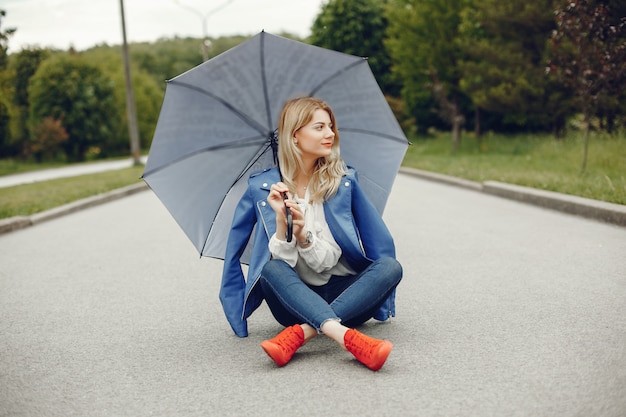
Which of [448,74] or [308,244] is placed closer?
[308,244]

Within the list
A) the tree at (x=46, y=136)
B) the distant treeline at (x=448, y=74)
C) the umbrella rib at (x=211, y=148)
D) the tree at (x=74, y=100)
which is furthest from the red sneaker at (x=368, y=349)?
the tree at (x=74, y=100)

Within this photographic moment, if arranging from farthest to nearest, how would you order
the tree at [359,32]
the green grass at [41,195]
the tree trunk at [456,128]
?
the tree at [359,32] < the tree trunk at [456,128] < the green grass at [41,195]

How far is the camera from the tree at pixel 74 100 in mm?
45438

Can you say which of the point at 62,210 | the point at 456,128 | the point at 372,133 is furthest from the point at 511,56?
the point at 372,133

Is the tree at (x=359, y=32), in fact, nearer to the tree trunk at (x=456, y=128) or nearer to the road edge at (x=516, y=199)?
the tree trunk at (x=456, y=128)

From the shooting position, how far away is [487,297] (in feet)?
15.9

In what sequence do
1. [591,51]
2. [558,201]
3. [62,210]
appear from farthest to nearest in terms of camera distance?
1. [591,51]
2. [62,210]
3. [558,201]

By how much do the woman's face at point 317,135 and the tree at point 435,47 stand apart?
22.7 metres

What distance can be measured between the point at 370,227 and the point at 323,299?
1.67ft

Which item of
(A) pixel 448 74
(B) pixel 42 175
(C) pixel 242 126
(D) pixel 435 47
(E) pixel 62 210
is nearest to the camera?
(C) pixel 242 126

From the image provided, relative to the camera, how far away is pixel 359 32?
40.9m

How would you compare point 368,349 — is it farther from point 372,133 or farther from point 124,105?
point 124,105

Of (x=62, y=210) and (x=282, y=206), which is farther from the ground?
(x=282, y=206)

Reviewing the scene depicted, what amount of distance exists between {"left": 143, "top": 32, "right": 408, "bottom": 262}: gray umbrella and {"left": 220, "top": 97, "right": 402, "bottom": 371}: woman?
269 millimetres
